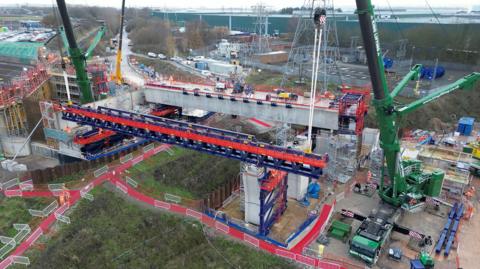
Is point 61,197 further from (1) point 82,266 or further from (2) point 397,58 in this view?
(2) point 397,58

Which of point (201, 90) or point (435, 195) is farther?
point (201, 90)

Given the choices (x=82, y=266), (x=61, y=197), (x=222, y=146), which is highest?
(x=222, y=146)

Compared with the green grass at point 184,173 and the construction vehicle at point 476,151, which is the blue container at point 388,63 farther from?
the green grass at point 184,173

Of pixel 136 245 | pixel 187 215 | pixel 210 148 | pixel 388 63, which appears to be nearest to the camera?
pixel 136 245

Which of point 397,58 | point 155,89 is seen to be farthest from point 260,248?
point 397,58

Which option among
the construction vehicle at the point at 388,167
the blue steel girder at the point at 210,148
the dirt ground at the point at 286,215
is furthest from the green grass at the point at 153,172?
the construction vehicle at the point at 388,167

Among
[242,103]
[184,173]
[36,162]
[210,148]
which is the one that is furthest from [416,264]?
[36,162]

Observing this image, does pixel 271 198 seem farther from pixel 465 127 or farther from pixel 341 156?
pixel 465 127

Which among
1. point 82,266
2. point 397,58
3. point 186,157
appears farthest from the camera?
point 397,58
